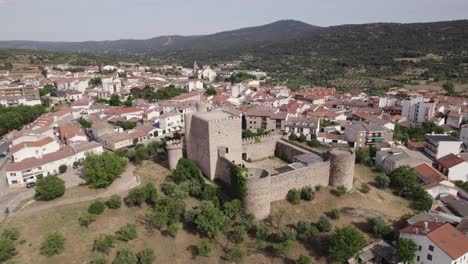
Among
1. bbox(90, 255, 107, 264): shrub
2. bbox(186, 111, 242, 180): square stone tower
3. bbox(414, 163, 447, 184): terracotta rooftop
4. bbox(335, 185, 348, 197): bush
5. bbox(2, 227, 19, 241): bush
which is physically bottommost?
bbox(90, 255, 107, 264): shrub

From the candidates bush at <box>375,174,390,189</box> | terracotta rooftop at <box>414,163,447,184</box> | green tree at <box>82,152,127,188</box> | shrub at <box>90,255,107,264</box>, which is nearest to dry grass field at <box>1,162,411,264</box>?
shrub at <box>90,255,107,264</box>

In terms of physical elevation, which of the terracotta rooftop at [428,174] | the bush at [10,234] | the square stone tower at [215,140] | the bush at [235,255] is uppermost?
the square stone tower at [215,140]

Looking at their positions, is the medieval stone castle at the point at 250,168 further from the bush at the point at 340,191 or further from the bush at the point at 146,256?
the bush at the point at 146,256

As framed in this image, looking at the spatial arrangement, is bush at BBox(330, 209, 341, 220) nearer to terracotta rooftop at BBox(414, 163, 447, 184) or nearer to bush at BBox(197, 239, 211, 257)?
bush at BBox(197, 239, 211, 257)

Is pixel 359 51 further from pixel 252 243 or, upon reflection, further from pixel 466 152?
pixel 252 243

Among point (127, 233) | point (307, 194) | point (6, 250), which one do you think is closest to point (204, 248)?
point (127, 233)

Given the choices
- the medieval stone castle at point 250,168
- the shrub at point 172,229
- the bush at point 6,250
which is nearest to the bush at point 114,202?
the shrub at point 172,229
